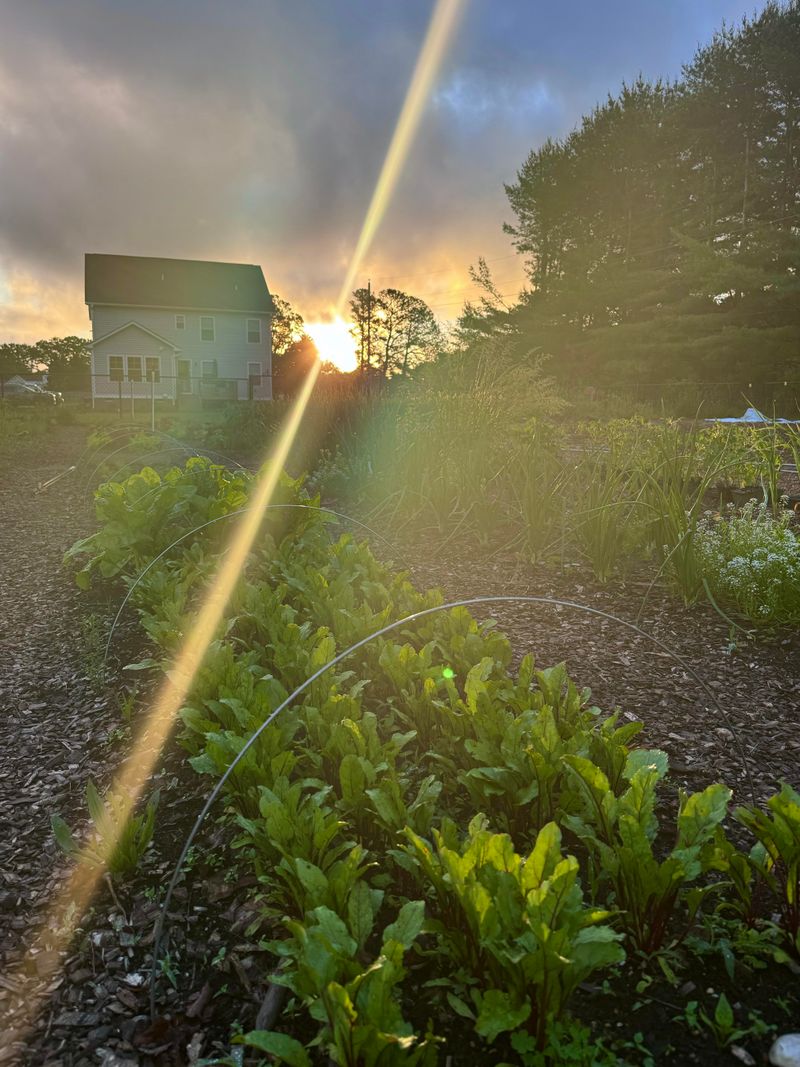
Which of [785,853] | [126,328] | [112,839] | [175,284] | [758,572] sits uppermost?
[175,284]

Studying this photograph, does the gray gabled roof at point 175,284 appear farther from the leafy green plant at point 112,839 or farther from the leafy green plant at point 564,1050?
the leafy green plant at point 564,1050

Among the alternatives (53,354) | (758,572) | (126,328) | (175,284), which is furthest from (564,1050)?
(53,354)

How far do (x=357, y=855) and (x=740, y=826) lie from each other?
1066mm

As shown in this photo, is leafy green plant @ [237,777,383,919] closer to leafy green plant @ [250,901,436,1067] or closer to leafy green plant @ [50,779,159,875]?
leafy green plant @ [250,901,436,1067]

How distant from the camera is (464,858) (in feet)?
4.10

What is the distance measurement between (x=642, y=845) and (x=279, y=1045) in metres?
A: 0.73

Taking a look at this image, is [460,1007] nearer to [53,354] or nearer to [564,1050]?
[564,1050]

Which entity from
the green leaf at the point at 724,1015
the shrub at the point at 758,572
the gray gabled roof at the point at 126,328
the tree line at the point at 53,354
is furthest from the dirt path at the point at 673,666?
the tree line at the point at 53,354

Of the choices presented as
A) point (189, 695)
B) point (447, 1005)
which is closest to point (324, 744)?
point (189, 695)

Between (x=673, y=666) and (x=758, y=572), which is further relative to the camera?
(x=758, y=572)

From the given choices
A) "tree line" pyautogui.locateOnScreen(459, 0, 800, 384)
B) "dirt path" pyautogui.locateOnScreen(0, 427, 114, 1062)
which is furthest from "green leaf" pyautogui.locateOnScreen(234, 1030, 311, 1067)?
"tree line" pyautogui.locateOnScreen(459, 0, 800, 384)

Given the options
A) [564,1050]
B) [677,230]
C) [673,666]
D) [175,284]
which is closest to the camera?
[564,1050]

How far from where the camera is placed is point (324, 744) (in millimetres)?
1945

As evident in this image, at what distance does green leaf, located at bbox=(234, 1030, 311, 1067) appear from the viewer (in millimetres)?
1057
